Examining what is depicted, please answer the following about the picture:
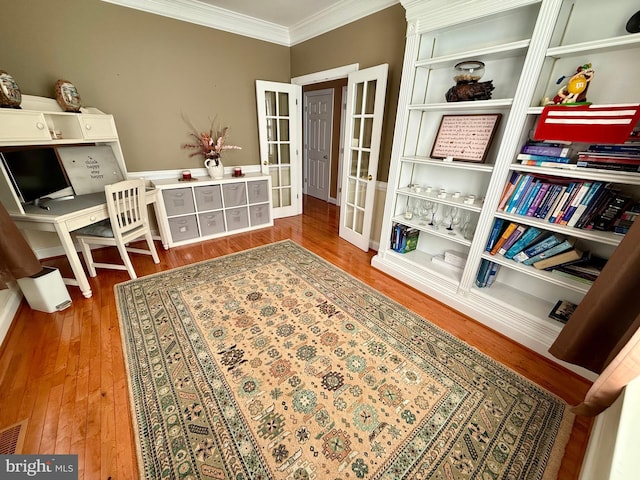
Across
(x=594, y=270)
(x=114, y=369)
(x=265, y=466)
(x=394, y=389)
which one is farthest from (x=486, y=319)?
(x=114, y=369)

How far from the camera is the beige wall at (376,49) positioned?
232cm

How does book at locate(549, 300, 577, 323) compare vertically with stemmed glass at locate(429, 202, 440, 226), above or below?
below

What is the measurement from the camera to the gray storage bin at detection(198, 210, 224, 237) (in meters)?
3.10

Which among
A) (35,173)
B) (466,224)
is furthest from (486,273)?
(35,173)

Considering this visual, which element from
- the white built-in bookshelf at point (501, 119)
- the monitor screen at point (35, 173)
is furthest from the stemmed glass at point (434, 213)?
the monitor screen at point (35, 173)

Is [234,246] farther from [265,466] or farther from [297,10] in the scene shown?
[297,10]

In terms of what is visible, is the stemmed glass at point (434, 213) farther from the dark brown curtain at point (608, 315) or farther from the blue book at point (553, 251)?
the dark brown curtain at point (608, 315)

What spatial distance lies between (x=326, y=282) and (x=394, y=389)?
1105mm

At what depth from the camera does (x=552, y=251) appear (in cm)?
160

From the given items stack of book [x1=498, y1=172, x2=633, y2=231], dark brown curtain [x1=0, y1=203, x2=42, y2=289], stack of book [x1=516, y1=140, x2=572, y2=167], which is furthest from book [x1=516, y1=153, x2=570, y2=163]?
dark brown curtain [x1=0, y1=203, x2=42, y2=289]

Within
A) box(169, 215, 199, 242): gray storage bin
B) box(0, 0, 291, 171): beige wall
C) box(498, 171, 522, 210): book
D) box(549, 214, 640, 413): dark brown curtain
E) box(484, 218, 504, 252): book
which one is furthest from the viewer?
box(169, 215, 199, 242): gray storage bin

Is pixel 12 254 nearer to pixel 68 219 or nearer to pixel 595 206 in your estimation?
pixel 68 219

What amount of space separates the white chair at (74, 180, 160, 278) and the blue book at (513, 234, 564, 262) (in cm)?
307

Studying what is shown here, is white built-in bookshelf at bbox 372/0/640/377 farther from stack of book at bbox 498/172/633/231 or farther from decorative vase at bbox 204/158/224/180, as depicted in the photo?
decorative vase at bbox 204/158/224/180
